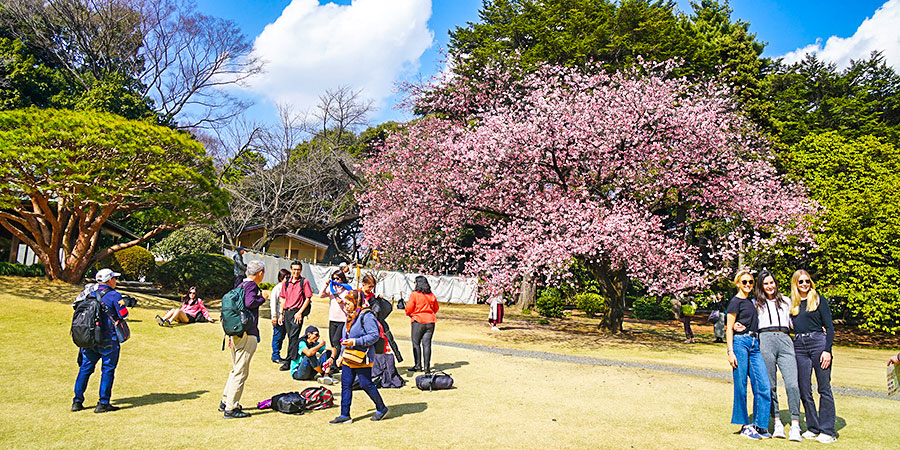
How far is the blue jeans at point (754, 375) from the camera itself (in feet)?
18.6

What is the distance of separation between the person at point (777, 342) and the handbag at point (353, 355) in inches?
165

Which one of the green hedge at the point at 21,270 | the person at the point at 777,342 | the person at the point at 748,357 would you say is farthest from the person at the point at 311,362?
the green hedge at the point at 21,270

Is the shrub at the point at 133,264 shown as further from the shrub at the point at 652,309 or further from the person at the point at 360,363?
the shrub at the point at 652,309

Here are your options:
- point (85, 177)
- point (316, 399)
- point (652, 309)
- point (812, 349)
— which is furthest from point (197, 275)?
point (652, 309)

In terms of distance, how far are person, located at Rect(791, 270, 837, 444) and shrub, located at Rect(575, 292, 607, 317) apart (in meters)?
20.6

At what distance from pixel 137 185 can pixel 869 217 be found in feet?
76.1

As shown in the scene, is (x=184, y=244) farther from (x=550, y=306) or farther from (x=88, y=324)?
(x=88, y=324)

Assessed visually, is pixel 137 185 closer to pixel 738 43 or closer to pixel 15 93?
pixel 15 93

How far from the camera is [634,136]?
51.2ft

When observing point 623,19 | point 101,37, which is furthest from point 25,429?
point 101,37

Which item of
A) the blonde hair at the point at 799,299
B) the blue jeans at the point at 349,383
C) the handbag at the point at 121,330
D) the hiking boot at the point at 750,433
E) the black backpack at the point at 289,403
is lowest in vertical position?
the black backpack at the point at 289,403

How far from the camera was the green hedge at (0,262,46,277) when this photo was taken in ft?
51.5

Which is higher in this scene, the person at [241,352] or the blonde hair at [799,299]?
the blonde hair at [799,299]

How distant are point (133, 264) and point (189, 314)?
37.5 feet
